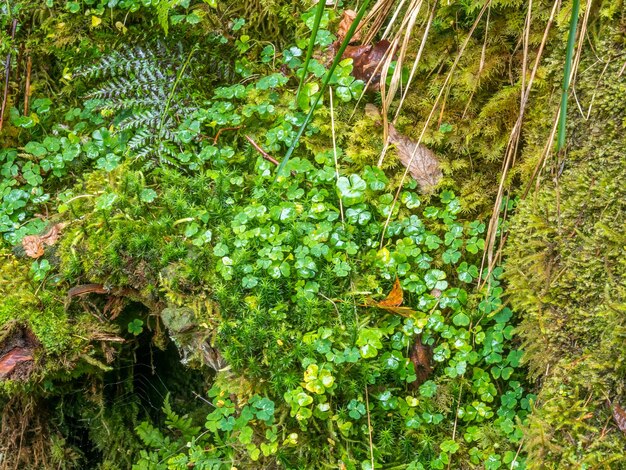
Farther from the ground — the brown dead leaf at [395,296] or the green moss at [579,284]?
the green moss at [579,284]

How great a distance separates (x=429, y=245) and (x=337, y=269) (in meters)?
0.43

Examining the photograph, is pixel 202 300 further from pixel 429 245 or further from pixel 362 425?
pixel 429 245

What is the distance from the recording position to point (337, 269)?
2.38 metres

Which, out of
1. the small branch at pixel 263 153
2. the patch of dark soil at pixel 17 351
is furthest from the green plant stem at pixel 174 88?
the patch of dark soil at pixel 17 351

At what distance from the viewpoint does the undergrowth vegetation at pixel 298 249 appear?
87.7 inches

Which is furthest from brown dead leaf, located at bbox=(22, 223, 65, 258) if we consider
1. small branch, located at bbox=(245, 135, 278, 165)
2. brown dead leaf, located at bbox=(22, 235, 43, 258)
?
small branch, located at bbox=(245, 135, 278, 165)

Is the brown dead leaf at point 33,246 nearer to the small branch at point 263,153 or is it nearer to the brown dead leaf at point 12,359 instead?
the brown dead leaf at point 12,359

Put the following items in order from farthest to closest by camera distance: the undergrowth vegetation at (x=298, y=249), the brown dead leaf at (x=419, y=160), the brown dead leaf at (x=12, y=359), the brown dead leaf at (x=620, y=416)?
the brown dead leaf at (x=419, y=160) → the brown dead leaf at (x=12, y=359) → the undergrowth vegetation at (x=298, y=249) → the brown dead leaf at (x=620, y=416)

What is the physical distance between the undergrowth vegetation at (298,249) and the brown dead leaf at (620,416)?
24 millimetres

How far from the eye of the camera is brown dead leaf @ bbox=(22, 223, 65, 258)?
2.70m

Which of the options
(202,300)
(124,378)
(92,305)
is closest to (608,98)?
(202,300)

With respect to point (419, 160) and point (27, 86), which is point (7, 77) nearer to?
point (27, 86)

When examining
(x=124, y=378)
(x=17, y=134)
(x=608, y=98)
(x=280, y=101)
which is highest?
(x=608, y=98)

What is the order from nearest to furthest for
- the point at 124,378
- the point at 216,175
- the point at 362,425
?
the point at 362,425 → the point at 216,175 → the point at 124,378
